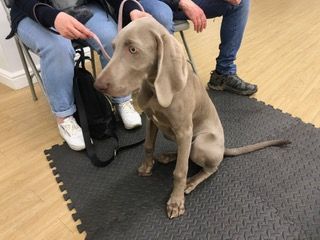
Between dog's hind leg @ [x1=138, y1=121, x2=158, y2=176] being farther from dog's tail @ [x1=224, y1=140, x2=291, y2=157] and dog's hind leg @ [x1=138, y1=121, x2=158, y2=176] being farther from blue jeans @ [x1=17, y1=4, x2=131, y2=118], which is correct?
blue jeans @ [x1=17, y1=4, x2=131, y2=118]

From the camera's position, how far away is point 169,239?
1.17 meters

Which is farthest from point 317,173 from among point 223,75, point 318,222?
point 223,75

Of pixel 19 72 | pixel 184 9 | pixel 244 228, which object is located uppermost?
pixel 184 9

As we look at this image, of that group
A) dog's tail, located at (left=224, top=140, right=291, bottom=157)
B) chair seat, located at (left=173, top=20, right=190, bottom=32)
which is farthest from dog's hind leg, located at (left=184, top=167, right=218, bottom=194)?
chair seat, located at (left=173, top=20, right=190, bottom=32)

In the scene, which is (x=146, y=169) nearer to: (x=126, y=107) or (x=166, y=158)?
(x=166, y=158)

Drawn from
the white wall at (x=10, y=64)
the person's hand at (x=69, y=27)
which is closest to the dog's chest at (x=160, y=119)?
the person's hand at (x=69, y=27)

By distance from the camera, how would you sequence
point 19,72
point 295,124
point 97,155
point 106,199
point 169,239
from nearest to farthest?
point 169,239, point 106,199, point 97,155, point 295,124, point 19,72

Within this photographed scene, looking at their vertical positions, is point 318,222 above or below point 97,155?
above

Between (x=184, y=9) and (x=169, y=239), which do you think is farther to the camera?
(x=184, y=9)

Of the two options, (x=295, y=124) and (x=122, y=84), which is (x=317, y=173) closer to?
(x=295, y=124)

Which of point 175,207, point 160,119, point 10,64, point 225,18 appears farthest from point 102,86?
point 10,64

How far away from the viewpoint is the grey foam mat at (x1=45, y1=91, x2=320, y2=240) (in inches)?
47.0

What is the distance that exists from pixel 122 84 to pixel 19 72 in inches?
61.3

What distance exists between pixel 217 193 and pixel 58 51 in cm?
96
